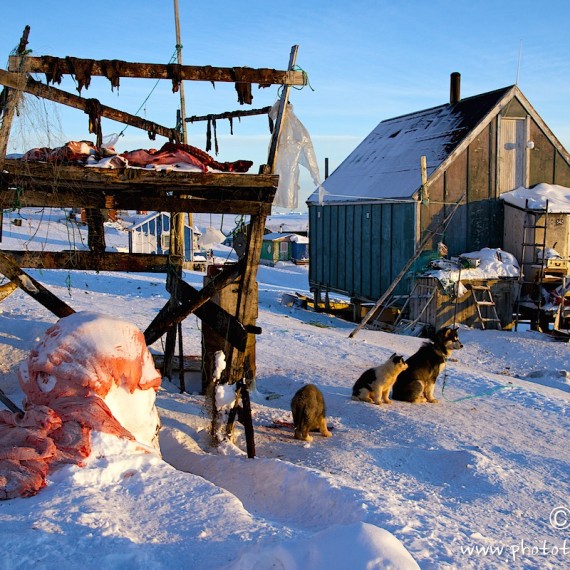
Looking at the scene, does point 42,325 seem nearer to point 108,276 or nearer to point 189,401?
point 189,401

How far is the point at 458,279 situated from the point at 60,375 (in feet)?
47.9

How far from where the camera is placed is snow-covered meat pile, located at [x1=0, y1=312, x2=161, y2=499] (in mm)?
4402

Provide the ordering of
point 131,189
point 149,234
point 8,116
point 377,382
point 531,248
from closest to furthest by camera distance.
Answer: point 8,116
point 131,189
point 377,382
point 531,248
point 149,234

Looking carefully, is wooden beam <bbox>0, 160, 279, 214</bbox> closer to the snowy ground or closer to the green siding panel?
the snowy ground

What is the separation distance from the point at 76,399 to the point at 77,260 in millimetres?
2184

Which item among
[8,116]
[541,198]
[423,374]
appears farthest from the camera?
[541,198]

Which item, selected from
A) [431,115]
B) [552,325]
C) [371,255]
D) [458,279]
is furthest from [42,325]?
[431,115]

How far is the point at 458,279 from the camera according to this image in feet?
59.4

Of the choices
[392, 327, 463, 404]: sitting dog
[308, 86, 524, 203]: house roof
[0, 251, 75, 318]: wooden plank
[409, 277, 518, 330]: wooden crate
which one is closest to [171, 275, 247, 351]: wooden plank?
[0, 251, 75, 318]: wooden plank

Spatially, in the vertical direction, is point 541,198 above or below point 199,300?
above

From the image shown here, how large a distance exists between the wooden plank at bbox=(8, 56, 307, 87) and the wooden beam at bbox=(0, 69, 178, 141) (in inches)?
13.3

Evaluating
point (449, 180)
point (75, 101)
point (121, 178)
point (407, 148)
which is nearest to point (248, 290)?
point (121, 178)

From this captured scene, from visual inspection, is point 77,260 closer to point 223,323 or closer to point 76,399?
point 223,323

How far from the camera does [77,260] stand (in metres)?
6.83
